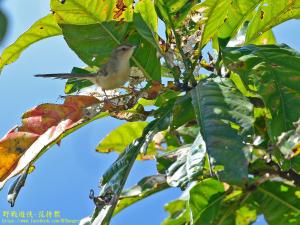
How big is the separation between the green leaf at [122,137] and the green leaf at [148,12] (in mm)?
648

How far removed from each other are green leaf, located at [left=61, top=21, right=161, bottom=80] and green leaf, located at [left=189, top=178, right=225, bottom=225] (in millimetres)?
560

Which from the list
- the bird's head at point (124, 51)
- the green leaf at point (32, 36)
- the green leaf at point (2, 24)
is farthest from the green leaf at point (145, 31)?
the green leaf at point (2, 24)

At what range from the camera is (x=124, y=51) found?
2506 millimetres

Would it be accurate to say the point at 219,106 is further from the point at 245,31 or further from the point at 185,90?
the point at 245,31

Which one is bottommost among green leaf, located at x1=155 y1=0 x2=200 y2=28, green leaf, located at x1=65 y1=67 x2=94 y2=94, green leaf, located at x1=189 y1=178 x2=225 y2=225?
green leaf, located at x1=189 y1=178 x2=225 y2=225

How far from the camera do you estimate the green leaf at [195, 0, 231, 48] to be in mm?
2500

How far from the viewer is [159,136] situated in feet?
10.0

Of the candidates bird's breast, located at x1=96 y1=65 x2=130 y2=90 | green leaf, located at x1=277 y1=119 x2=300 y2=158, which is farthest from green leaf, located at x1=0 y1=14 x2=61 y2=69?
green leaf, located at x1=277 y1=119 x2=300 y2=158

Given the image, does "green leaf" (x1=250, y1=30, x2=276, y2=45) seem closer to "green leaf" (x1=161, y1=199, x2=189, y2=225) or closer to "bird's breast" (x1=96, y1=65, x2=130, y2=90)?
"bird's breast" (x1=96, y1=65, x2=130, y2=90)

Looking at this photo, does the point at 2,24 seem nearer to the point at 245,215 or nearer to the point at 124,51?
the point at 124,51

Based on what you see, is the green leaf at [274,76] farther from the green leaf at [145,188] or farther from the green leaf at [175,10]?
the green leaf at [145,188]

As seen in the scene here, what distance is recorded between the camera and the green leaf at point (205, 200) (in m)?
2.27

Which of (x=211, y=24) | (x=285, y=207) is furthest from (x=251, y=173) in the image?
(x=211, y=24)

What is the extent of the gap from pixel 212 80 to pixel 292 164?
47 cm
